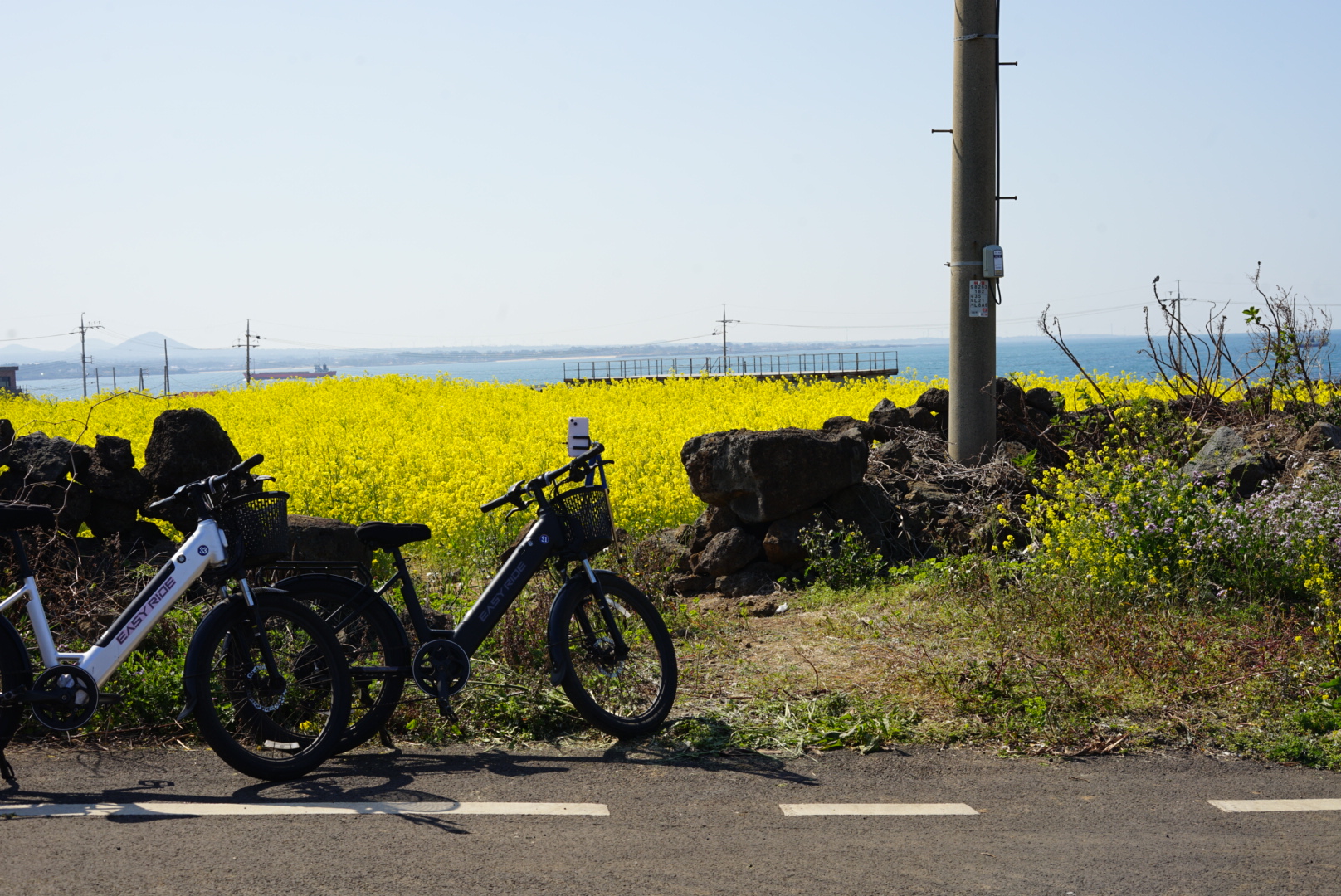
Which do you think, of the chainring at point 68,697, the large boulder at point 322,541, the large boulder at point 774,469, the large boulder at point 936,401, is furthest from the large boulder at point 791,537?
the chainring at point 68,697

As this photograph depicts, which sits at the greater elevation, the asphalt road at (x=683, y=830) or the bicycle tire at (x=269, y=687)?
the bicycle tire at (x=269, y=687)

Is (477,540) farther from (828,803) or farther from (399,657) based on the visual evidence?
(828,803)

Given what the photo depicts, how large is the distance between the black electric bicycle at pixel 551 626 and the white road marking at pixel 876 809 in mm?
1072

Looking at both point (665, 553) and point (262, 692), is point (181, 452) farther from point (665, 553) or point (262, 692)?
point (665, 553)

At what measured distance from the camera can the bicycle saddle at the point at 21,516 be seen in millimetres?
4660

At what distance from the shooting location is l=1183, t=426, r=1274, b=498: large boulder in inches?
327

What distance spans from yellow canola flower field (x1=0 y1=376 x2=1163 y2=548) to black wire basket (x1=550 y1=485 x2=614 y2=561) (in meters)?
4.07

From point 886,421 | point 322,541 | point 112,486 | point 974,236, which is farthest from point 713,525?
point 112,486

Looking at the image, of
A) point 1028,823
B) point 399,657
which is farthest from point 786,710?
point 399,657

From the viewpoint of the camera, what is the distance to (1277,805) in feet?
14.1

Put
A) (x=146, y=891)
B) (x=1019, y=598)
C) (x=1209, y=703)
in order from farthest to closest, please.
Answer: (x=1019, y=598)
(x=1209, y=703)
(x=146, y=891)

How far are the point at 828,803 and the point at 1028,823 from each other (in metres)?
0.74

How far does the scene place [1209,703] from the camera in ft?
17.7

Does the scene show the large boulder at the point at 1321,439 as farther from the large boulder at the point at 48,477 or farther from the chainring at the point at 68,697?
the large boulder at the point at 48,477
